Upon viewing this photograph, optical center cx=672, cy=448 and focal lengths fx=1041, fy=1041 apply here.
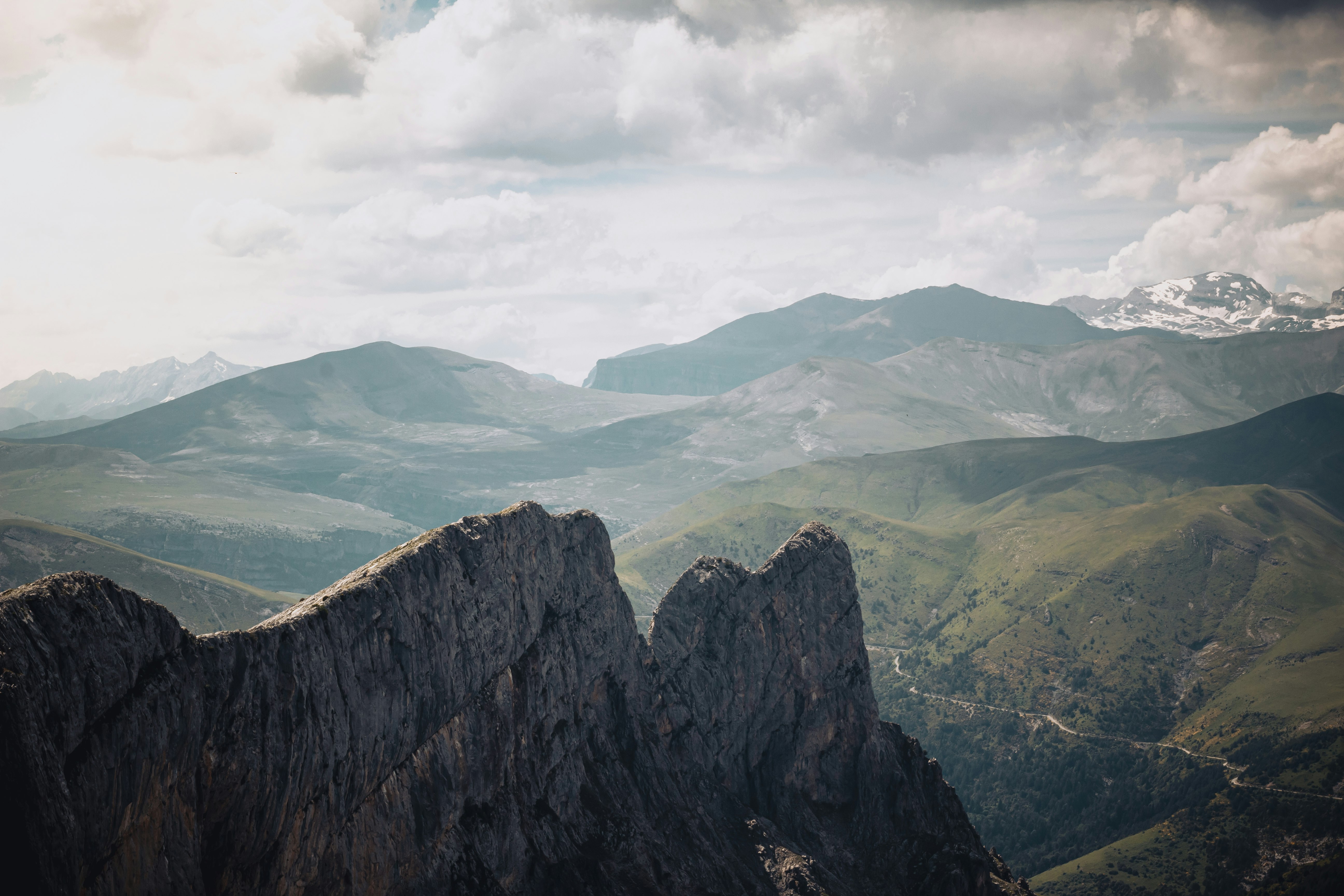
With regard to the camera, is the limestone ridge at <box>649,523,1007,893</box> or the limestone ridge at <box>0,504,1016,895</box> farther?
the limestone ridge at <box>649,523,1007,893</box>

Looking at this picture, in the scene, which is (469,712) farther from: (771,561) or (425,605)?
(771,561)

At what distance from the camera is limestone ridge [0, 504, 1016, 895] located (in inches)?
2410

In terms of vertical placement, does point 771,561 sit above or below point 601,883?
above

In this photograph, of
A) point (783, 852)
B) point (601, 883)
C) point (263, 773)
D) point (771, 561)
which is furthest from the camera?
point (771, 561)

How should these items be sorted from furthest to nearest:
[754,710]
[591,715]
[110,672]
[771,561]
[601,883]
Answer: [771,561] < [754,710] < [591,715] < [601,883] < [110,672]

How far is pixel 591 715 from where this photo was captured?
128m

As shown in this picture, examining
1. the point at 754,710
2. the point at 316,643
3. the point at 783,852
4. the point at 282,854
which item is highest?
the point at 316,643

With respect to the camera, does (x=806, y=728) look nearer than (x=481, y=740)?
No

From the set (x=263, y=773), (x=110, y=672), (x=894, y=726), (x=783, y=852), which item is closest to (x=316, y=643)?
(x=263, y=773)

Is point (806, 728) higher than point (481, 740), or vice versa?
point (481, 740)

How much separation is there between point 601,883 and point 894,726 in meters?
76.1

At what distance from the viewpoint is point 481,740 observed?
4112 inches

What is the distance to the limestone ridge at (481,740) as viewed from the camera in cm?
6122

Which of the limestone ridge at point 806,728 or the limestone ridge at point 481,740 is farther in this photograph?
the limestone ridge at point 806,728
